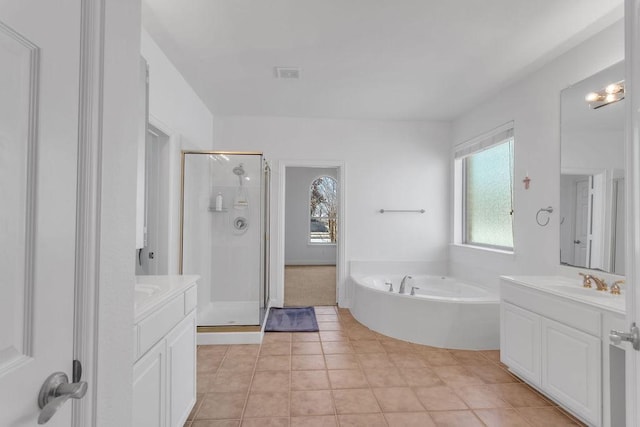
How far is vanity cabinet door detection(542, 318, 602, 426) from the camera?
1.85 m

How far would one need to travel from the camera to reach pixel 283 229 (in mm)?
4523

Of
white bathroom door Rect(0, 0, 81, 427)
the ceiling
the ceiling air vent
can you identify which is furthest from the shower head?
white bathroom door Rect(0, 0, 81, 427)

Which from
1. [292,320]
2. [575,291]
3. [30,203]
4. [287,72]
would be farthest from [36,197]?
[292,320]

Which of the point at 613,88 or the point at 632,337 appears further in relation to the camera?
the point at 613,88

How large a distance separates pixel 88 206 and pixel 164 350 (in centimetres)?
106

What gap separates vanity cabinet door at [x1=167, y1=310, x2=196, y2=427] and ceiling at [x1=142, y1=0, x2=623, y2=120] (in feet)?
6.39

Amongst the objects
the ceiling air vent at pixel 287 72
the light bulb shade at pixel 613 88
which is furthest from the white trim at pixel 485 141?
the ceiling air vent at pixel 287 72

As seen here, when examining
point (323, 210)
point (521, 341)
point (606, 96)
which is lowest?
point (521, 341)

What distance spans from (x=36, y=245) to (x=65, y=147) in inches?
8.5

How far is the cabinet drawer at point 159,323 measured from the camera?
1352mm

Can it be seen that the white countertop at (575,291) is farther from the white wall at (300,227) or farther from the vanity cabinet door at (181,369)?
the white wall at (300,227)

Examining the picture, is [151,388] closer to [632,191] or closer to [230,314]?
[632,191]

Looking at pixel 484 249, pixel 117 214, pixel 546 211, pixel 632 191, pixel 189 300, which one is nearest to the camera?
pixel 117 214

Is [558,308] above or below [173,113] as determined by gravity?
below
